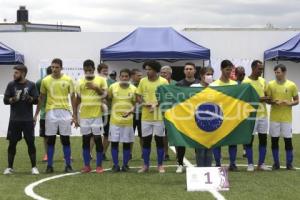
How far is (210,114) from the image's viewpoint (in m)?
9.55

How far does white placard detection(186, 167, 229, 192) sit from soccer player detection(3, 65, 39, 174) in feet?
10.2

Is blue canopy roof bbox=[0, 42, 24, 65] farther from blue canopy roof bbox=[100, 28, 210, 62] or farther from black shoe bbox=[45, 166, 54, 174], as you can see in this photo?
black shoe bbox=[45, 166, 54, 174]

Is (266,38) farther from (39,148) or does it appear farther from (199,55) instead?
(39,148)

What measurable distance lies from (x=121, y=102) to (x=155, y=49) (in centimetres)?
1112

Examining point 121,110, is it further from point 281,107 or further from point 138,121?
point 281,107

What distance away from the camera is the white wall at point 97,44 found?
22516mm

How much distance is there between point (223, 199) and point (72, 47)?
51.2 feet

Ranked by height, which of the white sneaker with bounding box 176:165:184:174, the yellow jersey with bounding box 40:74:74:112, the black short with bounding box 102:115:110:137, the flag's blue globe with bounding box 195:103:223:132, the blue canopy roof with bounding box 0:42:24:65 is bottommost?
the white sneaker with bounding box 176:165:184:174

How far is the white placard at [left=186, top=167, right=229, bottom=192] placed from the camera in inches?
335

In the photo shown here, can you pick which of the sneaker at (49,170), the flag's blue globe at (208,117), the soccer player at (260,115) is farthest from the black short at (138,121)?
the flag's blue globe at (208,117)

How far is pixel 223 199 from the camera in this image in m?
7.81

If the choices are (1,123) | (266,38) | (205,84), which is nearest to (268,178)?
(205,84)

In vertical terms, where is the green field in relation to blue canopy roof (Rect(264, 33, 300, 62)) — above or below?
below

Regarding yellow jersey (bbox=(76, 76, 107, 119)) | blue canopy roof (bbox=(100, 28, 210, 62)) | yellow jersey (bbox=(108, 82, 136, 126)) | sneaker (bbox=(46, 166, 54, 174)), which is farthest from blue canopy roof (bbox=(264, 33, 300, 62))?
sneaker (bbox=(46, 166, 54, 174))
